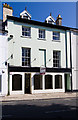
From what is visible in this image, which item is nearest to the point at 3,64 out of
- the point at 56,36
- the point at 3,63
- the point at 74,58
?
the point at 3,63

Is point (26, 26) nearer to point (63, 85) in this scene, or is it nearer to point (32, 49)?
point (32, 49)

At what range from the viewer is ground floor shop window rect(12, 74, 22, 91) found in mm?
15880

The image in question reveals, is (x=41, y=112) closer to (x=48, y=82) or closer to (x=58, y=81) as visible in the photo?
(x=48, y=82)

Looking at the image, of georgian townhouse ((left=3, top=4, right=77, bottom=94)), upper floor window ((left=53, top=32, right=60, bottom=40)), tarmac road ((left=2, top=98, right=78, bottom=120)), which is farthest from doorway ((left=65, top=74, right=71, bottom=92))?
tarmac road ((left=2, top=98, right=78, bottom=120))

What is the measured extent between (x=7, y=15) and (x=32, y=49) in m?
5.23

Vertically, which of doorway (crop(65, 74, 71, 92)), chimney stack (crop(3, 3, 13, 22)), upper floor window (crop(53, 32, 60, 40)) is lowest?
doorway (crop(65, 74, 71, 92))

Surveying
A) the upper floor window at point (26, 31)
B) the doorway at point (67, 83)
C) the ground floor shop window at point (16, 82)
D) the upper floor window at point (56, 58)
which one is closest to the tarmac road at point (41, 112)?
the ground floor shop window at point (16, 82)

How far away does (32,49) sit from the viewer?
17.1 metres

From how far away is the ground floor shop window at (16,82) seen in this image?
15880mm

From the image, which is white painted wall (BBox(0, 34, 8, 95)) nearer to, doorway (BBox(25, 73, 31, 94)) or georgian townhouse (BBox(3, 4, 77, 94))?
georgian townhouse (BBox(3, 4, 77, 94))

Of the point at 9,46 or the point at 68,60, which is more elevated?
the point at 9,46

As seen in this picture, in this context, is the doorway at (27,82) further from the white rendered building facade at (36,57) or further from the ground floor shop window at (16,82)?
the ground floor shop window at (16,82)

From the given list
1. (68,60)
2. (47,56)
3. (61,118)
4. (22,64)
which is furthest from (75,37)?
(61,118)

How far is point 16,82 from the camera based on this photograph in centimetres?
1608
